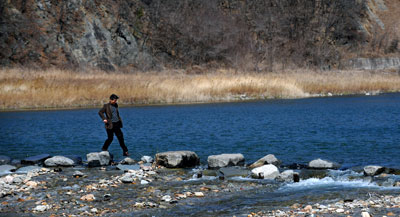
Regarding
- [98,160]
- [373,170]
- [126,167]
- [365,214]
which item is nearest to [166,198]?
[126,167]

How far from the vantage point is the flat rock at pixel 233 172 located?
519 inches

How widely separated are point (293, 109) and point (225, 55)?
36.9 m

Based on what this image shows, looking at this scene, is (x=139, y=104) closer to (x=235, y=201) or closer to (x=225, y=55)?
(x=235, y=201)

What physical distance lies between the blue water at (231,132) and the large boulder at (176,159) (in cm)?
87

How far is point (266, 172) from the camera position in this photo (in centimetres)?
1287

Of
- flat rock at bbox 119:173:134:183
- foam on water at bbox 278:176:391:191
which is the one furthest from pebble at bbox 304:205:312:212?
flat rock at bbox 119:173:134:183

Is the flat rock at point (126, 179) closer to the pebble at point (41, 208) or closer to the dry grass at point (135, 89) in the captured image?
the pebble at point (41, 208)

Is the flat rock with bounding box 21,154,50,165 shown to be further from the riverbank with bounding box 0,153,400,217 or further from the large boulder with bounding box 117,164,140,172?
the large boulder with bounding box 117,164,140,172

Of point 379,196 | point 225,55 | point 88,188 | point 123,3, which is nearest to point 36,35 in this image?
point 123,3

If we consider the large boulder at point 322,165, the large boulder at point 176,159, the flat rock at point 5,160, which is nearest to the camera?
the large boulder at point 322,165

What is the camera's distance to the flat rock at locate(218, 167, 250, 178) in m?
13.2

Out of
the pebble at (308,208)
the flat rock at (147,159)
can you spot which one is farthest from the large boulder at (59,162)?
the pebble at (308,208)

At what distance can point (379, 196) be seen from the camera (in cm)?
1052

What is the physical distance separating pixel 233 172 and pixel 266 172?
0.94m
